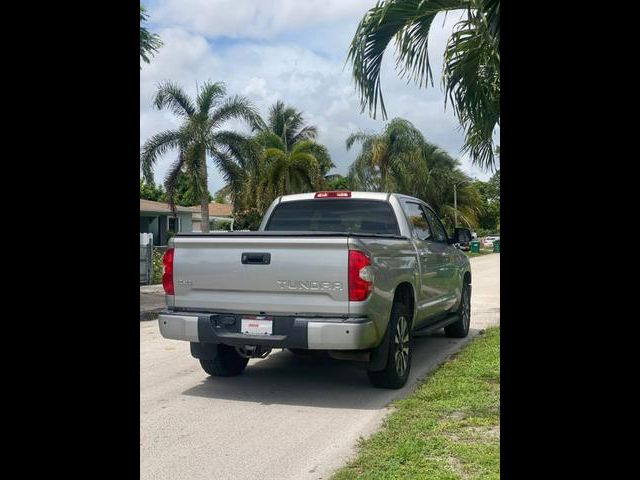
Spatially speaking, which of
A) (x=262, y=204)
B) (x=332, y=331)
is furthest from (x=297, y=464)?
(x=262, y=204)

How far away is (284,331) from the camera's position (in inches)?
228

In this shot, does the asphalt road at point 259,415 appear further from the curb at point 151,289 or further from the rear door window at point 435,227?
the curb at point 151,289

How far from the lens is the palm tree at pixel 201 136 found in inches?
990

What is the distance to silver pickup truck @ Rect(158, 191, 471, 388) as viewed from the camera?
18.7 ft

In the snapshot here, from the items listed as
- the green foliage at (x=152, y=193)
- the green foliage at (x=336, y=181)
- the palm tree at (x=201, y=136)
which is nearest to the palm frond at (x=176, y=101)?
the palm tree at (x=201, y=136)

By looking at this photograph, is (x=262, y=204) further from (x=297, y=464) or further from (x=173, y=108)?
(x=297, y=464)

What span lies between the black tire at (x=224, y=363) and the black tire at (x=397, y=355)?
4.92 feet

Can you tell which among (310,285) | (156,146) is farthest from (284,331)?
(156,146)

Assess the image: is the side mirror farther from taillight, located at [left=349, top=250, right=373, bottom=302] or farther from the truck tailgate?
the truck tailgate

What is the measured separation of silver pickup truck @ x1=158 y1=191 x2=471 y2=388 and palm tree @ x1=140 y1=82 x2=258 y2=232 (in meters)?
→ 19.0

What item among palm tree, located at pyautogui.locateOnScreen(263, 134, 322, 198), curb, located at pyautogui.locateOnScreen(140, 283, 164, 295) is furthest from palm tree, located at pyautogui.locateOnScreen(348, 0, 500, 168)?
palm tree, located at pyautogui.locateOnScreen(263, 134, 322, 198)

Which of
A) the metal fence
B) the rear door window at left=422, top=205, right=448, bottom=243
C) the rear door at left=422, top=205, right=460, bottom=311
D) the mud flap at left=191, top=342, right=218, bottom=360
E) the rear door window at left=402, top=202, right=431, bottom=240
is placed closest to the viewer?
the mud flap at left=191, top=342, right=218, bottom=360
